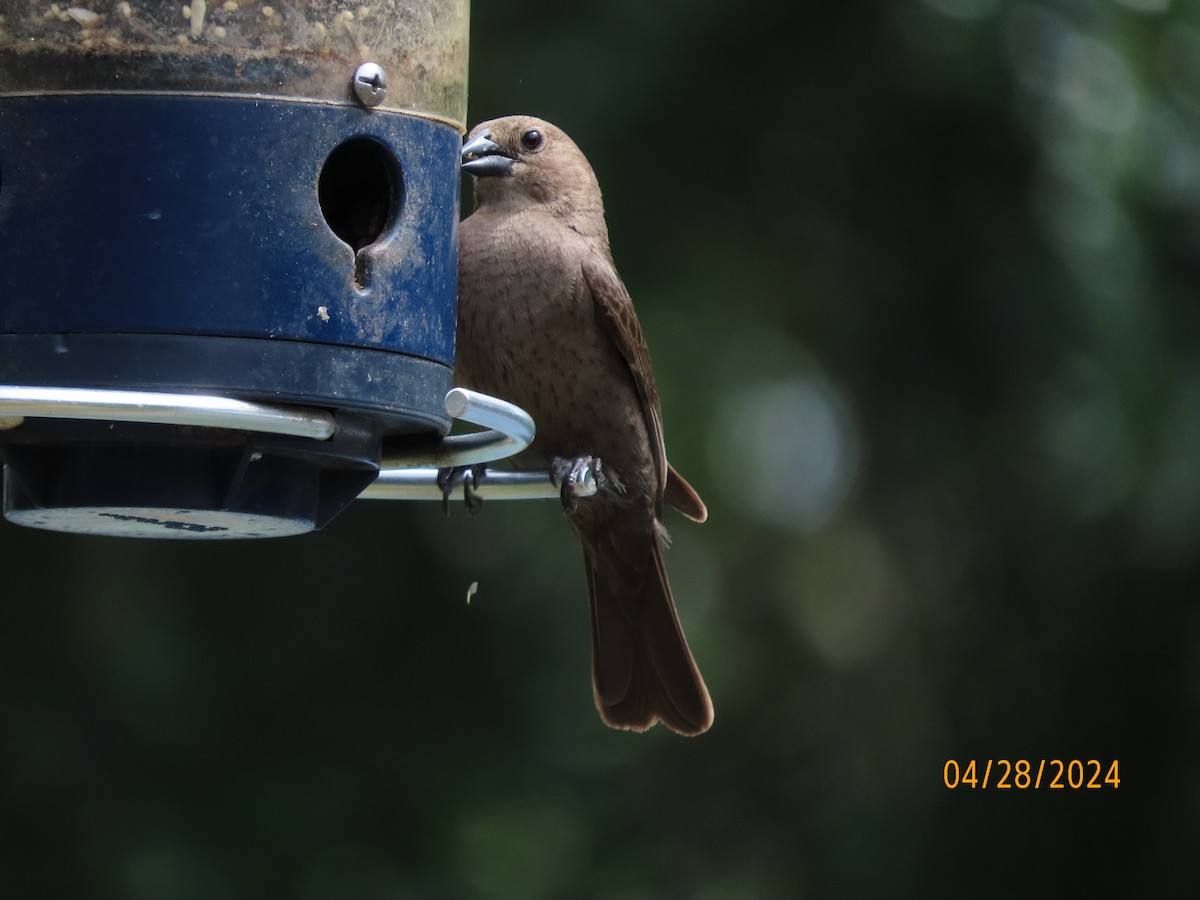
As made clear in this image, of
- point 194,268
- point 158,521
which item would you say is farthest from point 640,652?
point 194,268

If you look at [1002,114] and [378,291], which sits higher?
[1002,114]

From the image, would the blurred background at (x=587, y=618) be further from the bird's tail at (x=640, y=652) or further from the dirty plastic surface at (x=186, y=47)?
the dirty plastic surface at (x=186, y=47)

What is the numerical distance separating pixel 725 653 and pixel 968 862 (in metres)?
1.56

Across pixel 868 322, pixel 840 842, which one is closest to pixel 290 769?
pixel 840 842

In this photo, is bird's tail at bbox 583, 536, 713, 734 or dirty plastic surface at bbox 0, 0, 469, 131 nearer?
dirty plastic surface at bbox 0, 0, 469, 131

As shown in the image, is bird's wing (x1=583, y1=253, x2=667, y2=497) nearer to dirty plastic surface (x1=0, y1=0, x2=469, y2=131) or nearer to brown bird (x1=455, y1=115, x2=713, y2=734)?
brown bird (x1=455, y1=115, x2=713, y2=734)

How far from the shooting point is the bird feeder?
2.78m

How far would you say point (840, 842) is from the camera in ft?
22.1

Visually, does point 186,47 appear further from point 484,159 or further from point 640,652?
point 640,652

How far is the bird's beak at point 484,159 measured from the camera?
181 inches

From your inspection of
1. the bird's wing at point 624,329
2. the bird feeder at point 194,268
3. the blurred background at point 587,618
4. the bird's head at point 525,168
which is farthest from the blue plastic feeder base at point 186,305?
the blurred background at point 587,618

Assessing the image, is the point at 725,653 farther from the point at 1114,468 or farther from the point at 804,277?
the point at 1114,468

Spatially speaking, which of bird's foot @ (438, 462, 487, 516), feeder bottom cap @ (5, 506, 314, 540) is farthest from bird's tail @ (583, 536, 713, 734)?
feeder bottom cap @ (5, 506, 314, 540)
